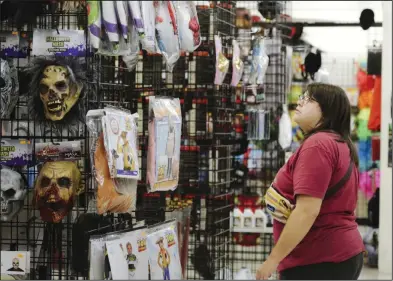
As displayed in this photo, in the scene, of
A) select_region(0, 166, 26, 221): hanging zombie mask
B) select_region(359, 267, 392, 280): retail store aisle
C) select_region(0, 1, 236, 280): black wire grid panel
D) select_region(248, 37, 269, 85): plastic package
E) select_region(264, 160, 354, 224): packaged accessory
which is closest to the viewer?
select_region(264, 160, 354, 224): packaged accessory

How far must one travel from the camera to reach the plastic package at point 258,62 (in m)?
6.52

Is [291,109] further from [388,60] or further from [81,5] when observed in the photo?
[81,5]

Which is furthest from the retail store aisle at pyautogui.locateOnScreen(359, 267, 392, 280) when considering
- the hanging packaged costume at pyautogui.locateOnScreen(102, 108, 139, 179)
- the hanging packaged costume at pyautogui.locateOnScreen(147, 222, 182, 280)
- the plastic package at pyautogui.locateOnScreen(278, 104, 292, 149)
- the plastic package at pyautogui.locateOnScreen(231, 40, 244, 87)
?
the hanging packaged costume at pyautogui.locateOnScreen(102, 108, 139, 179)

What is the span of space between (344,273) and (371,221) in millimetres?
5584

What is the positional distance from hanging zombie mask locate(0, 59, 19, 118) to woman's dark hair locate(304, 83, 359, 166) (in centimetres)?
141

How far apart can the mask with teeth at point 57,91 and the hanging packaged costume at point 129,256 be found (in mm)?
663

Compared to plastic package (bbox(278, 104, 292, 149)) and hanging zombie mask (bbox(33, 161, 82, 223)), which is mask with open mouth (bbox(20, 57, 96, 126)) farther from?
plastic package (bbox(278, 104, 292, 149))

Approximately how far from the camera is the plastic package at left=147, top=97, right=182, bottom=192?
4016 millimetres

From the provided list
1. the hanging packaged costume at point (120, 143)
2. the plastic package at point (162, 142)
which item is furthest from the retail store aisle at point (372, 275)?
the hanging packaged costume at point (120, 143)

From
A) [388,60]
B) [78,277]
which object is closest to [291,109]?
[388,60]

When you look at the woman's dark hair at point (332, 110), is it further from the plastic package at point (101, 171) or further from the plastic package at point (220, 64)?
the plastic package at point (220, 64)

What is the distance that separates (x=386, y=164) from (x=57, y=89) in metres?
→ 5.15

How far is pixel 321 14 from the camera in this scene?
10047 mm

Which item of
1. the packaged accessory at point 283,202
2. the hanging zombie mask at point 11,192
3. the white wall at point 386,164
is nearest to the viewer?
the packaged accessory at point 283,202
